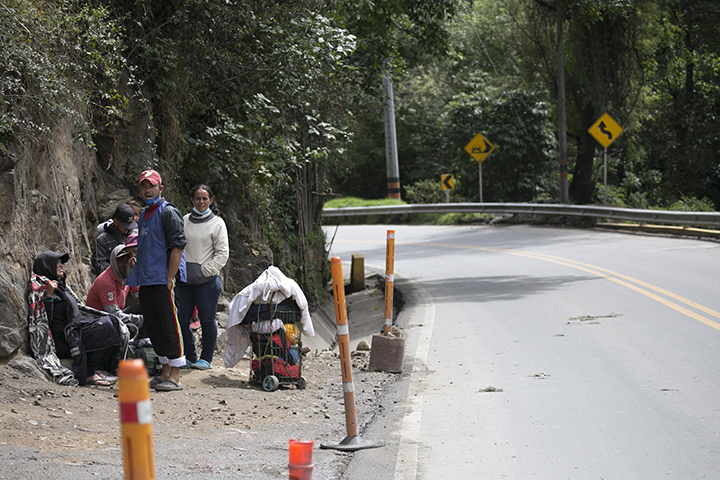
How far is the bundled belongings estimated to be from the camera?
7.36 m

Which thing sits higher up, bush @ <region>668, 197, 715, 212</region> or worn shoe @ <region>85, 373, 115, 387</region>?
bush @ <region>668, 197, 715, 212</region>

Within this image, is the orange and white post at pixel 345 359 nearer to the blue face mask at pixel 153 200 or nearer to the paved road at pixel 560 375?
the paved road at pixel 560 375

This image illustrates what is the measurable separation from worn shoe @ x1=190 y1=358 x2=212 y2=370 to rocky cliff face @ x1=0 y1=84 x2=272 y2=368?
1375mm

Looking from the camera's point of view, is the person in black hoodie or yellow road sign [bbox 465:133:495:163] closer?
the person in black hoodie

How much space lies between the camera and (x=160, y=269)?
682 cm

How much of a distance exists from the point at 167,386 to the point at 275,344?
1.12 metres

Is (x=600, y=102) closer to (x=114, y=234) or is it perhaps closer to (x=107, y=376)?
(x=114, y=234)

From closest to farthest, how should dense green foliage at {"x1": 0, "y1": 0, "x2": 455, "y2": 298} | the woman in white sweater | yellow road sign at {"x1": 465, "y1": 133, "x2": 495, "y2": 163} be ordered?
dense green foliage at {"x1": 0, "y1": 0, "x2": 455, "y2": 298}
the woman in white sweater
yellow road sign at {"x1": 465, "y1": 133, "x2": 495, "y2": 163}

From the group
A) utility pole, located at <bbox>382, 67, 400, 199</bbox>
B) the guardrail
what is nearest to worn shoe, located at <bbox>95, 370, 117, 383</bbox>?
the guardrail

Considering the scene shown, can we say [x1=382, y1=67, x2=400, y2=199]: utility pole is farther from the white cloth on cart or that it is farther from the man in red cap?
the man in red cap

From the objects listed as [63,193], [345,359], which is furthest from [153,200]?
[345,359]

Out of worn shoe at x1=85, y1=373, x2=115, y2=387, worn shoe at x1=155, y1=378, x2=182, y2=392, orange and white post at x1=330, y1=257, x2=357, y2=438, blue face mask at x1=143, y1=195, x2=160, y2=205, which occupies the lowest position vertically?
worn shoe at x1=155, y1=378, x2=182, y2=392

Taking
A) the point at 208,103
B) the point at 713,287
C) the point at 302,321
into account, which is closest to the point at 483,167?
the point at 713,287

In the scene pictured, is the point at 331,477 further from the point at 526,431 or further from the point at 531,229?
the point at 531,229
